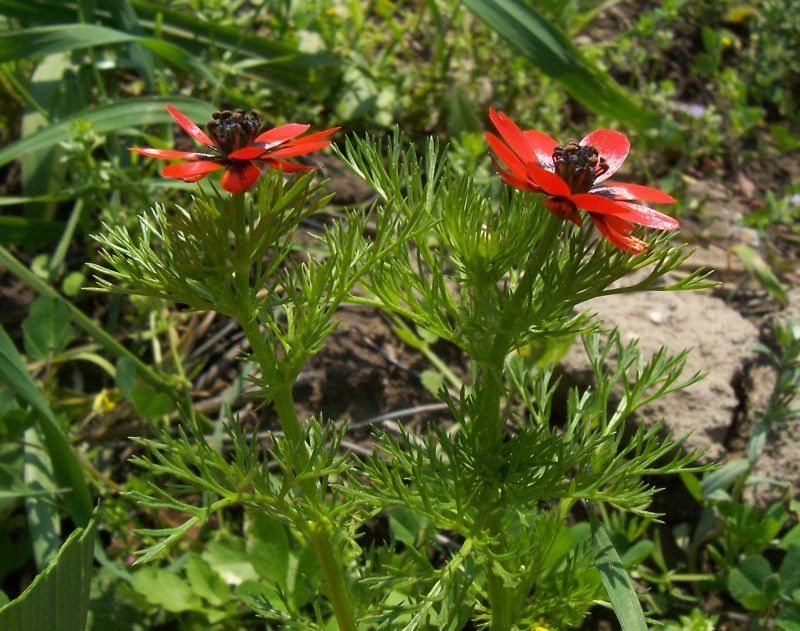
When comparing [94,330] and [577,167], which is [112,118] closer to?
[94,330]

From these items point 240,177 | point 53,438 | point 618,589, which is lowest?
point 53,438

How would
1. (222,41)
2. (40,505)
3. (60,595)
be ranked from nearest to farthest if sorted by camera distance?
(60,595) < (40,505) < (222,41)

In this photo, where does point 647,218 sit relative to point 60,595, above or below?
above

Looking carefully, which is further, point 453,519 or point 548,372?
point 548,372

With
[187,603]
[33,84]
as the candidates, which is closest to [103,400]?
[187,603]

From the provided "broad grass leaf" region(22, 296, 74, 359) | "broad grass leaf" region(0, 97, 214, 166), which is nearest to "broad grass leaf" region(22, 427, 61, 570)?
"broad grass leaf" region(22, 296, 74, 359)

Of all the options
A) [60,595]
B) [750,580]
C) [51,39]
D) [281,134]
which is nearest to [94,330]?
[51,39]

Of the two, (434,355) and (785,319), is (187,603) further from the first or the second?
(785,319)
